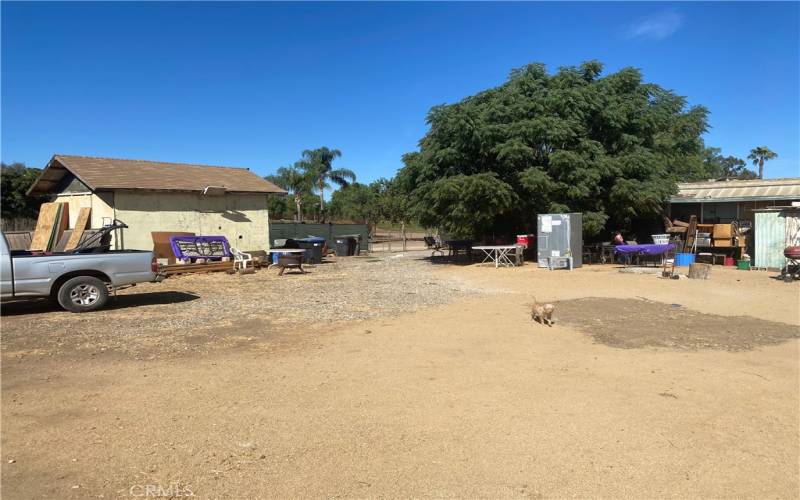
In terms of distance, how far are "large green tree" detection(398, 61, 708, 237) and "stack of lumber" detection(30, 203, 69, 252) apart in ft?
44.4

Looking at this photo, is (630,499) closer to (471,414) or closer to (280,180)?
(471,414)

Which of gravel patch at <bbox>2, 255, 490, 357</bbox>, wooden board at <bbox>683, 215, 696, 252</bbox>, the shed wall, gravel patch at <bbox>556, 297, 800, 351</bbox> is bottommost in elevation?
gravel patch at <bbox>556, 297, 800, 351</bbox>

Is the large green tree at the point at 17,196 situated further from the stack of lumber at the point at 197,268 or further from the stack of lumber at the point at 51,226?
the stack of lumber at the point at 197,268

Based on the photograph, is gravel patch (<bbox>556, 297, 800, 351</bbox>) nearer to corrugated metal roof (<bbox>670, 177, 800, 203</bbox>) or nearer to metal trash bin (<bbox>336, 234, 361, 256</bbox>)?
corrugated metal roof (<bbox>670, 177, 800, 203</bbox>)

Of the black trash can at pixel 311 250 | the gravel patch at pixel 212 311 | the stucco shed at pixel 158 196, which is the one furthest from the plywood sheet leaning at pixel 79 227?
the black trash can at pixel 311 250

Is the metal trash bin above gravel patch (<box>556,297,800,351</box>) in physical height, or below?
above

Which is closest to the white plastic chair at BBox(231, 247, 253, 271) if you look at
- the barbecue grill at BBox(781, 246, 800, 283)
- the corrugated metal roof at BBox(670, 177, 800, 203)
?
the barbecue grill at BBox(781, 246, 800, 283)

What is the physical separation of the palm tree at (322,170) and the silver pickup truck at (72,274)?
3873 centimetres

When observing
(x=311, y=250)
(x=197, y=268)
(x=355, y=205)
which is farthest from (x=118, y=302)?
(x=355, y=205)

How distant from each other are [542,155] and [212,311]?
1566 cm

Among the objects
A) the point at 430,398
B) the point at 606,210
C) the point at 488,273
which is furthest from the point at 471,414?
the point at 606,210

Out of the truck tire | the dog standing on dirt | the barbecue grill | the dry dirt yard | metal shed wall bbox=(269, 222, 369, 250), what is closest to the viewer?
the dry dirt yard

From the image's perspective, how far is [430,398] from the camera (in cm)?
529

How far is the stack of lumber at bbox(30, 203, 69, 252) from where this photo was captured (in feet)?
65.8
